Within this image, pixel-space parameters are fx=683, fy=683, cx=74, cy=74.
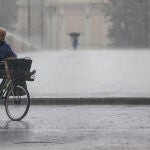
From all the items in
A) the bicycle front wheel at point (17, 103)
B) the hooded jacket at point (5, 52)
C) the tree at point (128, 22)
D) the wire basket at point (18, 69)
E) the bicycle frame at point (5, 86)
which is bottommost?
the bicycle front wheel at point (17, 103)

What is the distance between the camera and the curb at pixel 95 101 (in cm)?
1625

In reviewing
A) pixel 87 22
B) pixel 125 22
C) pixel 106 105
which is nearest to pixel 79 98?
pixel 106 105

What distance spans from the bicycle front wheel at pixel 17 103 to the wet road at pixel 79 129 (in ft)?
0.51

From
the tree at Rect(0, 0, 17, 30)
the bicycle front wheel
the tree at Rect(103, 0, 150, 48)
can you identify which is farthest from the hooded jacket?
the tree at Rect(103, 0, 150, 48)

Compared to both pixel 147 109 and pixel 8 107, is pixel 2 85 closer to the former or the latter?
pixel 8 107

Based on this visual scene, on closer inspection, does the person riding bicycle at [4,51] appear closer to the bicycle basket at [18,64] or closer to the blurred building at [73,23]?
the bicycle basket at [18,64]

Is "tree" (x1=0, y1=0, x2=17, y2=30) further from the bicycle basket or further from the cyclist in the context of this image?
the bicycle basket

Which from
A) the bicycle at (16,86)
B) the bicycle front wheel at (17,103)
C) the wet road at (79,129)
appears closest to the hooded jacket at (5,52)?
the bicycle at (16,86)

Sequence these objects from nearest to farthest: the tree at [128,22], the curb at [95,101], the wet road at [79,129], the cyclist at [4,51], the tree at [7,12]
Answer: the wet road at [79,129], the cyclist at [4,51], the curb at [95,101], the tree at [7,12], the tree at [128,22]

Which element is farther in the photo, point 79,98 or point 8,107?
point 79,98

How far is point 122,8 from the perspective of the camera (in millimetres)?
81688

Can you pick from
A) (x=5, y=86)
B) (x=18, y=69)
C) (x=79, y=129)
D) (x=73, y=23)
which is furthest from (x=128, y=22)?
(x=79, y=129)

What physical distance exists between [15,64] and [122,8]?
69506mm

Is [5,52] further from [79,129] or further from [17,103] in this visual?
[79,129]
